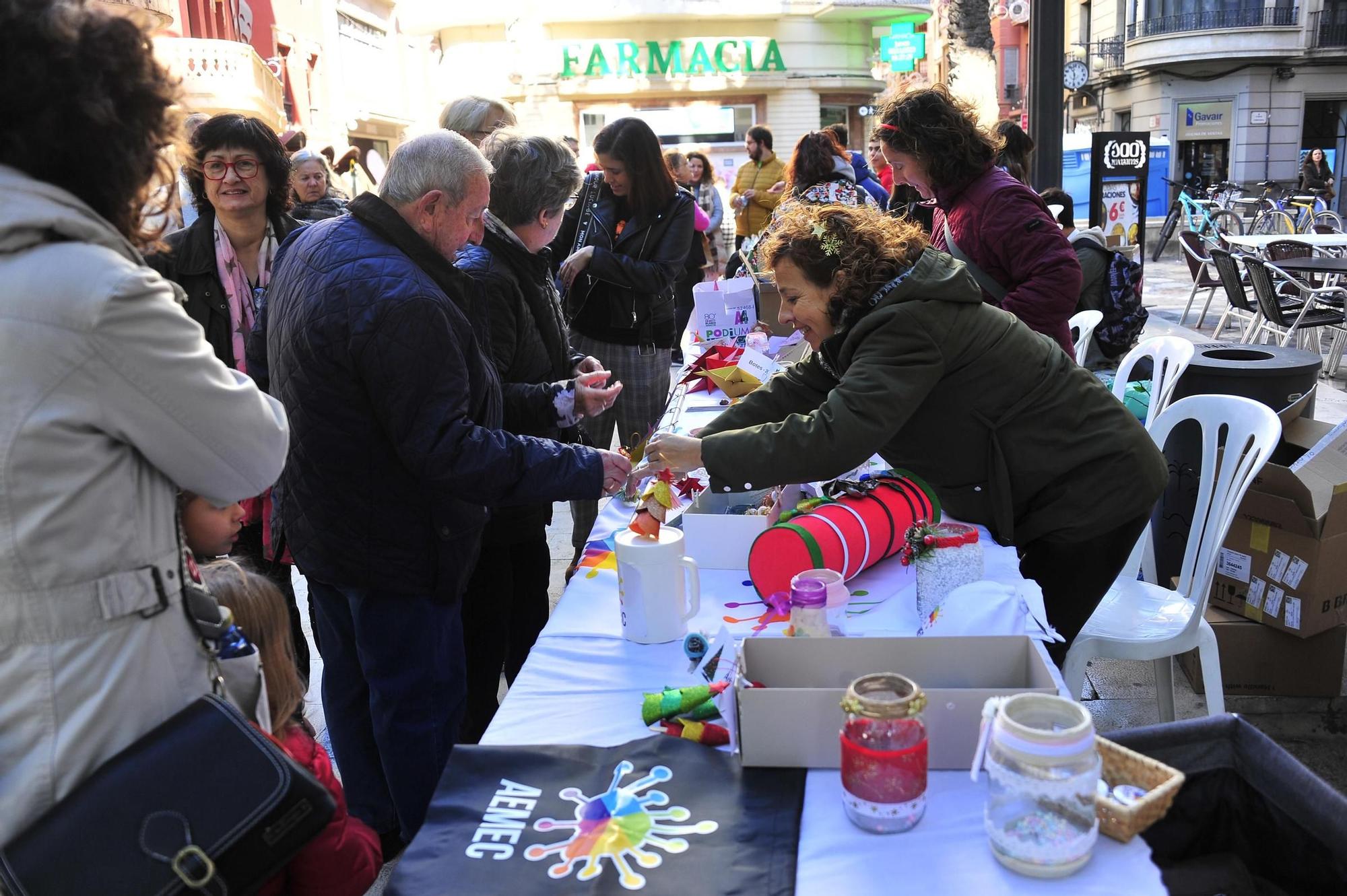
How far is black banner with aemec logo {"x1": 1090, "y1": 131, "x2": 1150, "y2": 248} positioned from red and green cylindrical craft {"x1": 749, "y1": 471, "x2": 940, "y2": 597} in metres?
7.82

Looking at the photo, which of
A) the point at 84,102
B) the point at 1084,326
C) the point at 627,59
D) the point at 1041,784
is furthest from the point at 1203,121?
the point at 84,102

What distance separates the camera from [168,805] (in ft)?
3.49

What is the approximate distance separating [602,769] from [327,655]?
1.15 m

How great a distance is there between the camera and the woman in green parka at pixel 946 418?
1.95 meters

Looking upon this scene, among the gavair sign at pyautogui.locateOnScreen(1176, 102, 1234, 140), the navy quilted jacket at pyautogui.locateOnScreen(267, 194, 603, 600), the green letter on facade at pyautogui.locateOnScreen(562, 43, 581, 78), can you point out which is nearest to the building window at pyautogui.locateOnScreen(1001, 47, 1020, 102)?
the gavair sign at pyautogui.locateOnScreen(1176, 102, 1234, 140)

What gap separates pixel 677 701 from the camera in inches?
55.0

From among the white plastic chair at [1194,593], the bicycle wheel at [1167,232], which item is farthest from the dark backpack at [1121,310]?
the bicycle wheel at [1167,232]

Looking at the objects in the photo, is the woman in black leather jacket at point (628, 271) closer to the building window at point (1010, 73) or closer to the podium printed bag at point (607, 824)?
the podium printed bag at point (607, 824)

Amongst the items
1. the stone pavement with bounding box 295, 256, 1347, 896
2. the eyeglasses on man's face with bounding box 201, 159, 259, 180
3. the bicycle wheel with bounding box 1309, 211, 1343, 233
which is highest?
the eyeglasses on man's face with bounding box 201, 159, 259, 180

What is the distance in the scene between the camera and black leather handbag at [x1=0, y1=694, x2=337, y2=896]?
1.02m

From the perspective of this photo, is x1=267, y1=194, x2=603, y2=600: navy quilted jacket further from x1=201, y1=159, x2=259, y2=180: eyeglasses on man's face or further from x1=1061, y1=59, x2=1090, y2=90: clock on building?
x1=1061, y1=59, x2=1090, y2=90: clock on building

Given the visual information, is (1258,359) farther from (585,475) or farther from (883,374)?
(585,475)

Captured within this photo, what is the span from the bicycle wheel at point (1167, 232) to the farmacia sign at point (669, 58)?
473 inches

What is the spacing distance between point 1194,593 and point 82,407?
8.10ft
